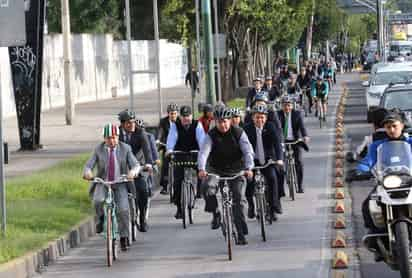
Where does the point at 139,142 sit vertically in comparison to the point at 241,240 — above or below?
above

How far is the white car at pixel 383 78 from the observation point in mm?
37406

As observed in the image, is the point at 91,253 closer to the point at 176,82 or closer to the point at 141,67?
the point at 141,67

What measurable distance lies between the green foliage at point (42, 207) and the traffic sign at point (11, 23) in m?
2.36

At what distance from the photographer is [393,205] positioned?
1109 centimetres

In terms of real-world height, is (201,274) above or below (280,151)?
below

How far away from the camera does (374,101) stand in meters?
37.2

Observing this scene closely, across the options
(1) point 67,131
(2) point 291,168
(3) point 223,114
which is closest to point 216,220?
(3) point 223,114

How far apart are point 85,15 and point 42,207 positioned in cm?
6056

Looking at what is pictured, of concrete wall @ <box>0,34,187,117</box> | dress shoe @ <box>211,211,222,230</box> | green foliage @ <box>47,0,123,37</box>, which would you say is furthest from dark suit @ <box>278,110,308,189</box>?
green foliage @ <box>47,0,123,37</box>

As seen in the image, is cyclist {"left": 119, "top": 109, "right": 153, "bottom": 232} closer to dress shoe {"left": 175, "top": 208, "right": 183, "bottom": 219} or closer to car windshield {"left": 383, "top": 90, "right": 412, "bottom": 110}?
dress shoe {"left": 175, "top": 208, "right": 183, "bottom": 219}

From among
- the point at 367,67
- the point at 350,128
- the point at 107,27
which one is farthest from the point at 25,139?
the point at 367,67

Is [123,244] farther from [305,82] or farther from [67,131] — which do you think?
[305,82]

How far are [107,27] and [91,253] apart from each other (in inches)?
2788

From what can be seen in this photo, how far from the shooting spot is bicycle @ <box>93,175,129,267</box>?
13781 millimetres
